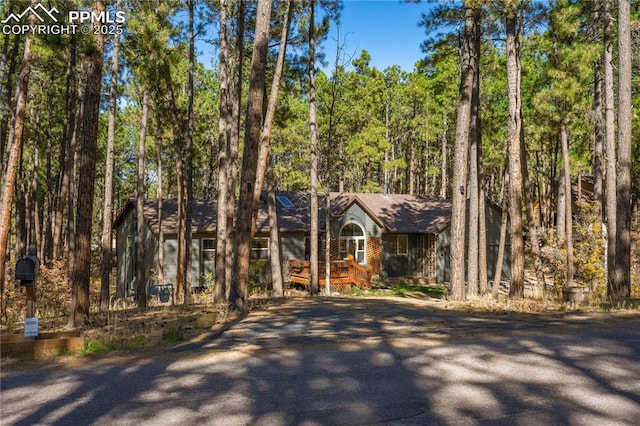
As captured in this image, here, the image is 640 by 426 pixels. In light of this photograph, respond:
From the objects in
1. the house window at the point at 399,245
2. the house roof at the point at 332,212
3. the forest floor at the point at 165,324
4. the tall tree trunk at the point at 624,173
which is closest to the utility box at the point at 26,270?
the forest floor at the point at 165,324

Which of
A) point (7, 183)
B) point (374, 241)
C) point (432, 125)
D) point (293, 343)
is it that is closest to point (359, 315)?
point (293, 343)

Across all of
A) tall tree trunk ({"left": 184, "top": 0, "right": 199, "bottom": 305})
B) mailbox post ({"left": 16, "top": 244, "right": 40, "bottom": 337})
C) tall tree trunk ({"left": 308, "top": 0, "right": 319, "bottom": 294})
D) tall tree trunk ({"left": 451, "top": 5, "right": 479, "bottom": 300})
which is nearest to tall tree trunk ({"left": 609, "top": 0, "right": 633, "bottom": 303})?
tall tree trunk ({"left": 451, "top": 5, "right": 479, "bottom": 300})

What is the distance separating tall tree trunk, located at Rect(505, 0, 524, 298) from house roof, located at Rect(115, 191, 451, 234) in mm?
10774

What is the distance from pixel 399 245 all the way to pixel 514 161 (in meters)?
14.9

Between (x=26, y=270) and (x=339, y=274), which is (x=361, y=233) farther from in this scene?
(x=26, y=270)

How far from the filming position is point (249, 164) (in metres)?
Result: 11.8

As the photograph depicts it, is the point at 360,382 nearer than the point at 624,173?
Yes

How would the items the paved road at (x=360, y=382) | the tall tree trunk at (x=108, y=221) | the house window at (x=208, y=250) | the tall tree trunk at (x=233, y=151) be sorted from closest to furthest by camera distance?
1. the paved road at (x=360, y=382)
2. the tall tree trunk at (x=108, y=221)
3. the tall tree trunk at (x=233, y=151)
4. the house window at (x=208, y=250)

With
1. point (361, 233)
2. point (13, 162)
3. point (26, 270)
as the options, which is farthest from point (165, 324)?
point (361, 233)

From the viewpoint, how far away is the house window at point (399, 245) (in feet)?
97.0

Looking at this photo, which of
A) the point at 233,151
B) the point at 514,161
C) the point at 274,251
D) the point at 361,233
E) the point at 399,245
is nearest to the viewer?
the point at 514,161

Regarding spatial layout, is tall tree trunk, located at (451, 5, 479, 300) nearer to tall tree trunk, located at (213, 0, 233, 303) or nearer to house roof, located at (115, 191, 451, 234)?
tall tree trunk, located at (213, 0, 233, 303)

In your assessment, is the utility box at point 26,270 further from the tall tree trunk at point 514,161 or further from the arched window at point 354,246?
the arched window at point 354,246

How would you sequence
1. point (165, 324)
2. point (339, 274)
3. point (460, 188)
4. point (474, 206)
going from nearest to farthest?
1. point (165, 324)
2. point (460, 188)
3. point (474, 206)
4. point (339, 274)
